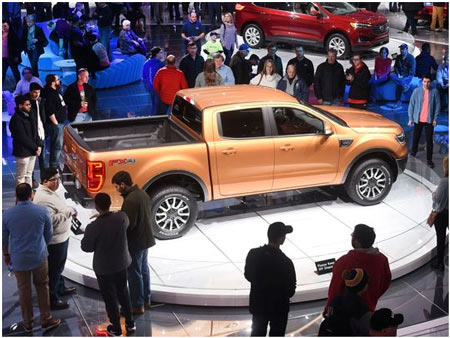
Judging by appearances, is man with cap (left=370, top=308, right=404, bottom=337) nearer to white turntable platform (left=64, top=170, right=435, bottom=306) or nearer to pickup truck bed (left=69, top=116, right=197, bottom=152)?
white turntable platform (left=64, top=170, right=435, bottom=306)

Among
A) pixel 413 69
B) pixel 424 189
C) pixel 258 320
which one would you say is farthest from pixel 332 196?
pixel 413 69

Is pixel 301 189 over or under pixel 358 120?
under

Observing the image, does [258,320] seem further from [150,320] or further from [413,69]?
[413,69]

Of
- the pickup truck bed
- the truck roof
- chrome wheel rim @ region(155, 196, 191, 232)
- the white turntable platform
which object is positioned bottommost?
the white turntable platform

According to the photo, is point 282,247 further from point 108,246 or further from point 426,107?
point 426,107

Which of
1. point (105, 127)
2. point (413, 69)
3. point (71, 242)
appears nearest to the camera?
point (71, 242)

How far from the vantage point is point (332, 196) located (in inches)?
436

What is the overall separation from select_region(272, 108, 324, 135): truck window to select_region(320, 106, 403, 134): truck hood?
0.55 metres

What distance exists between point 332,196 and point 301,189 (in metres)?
0.47

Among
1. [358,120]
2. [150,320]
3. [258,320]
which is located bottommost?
[150,320]

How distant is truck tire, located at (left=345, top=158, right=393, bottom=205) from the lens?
419 inches

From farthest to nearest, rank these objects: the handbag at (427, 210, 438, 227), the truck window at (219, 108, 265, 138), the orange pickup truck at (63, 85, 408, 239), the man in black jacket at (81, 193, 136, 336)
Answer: the truck window at (219, 108, 265, 138) → the orange pickup truck at (63, 85, 408, 239) → the handbag at (427, 210, 438, 227) → the man in black jacket at (81, 193, 136, 336)

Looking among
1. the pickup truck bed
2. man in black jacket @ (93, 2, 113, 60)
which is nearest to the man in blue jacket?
the pickup truck bed

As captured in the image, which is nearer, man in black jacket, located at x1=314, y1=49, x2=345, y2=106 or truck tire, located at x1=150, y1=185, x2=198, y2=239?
truck tire, located at x1=150, y1=185, x2=198, y2=239
